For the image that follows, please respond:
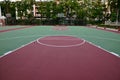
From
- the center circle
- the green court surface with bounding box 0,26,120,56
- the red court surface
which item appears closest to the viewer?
the red court surface

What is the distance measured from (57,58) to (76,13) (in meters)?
29.1

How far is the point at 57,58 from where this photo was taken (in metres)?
6.36

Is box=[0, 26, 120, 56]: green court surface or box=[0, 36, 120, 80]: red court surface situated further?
box=[0, 26, 120, 56]: green court surface

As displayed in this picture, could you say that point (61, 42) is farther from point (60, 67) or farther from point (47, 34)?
point (60, 67)

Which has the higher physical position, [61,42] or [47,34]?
[47,34]

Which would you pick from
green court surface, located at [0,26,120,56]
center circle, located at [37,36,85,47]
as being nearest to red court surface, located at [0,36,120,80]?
green court surface, located at [0,26,120,56]

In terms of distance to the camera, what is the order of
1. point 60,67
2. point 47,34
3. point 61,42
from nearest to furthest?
point 60,67, point 61,42, point 47,34

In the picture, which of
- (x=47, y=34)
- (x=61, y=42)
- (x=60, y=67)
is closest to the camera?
(x=60, y=67)

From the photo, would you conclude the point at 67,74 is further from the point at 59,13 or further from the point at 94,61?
the point at 59,13

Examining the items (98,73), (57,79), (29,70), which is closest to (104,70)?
(98,73)

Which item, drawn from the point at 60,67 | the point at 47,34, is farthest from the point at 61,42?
the point at 60,67

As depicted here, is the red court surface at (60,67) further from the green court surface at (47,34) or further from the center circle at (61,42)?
the center circle at (61,42)

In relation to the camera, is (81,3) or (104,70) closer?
(104,70)

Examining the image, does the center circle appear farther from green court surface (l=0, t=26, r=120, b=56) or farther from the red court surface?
the red court surface
